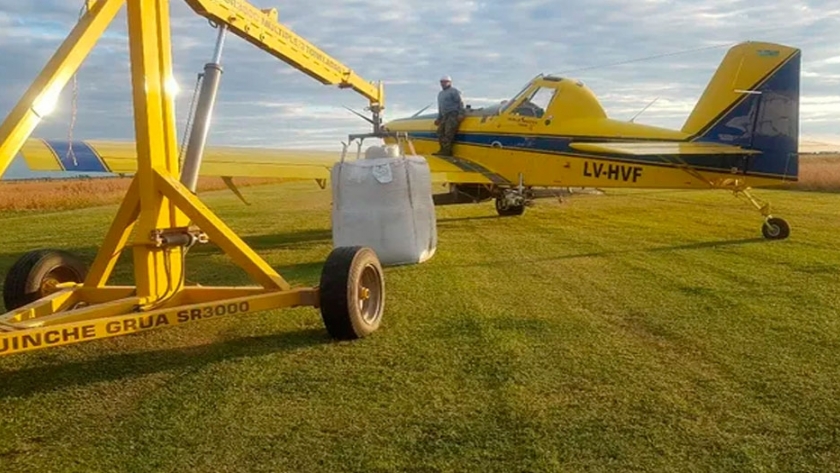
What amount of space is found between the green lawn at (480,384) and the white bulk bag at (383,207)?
0.57 m

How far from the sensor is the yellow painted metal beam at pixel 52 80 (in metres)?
4.13

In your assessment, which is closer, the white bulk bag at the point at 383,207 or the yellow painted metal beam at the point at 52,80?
the yellow painted metal beam at the point at 52,80

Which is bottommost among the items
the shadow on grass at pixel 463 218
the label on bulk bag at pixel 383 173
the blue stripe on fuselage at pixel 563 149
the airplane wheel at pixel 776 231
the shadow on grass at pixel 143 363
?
the shadow on grass at pixel 463 218

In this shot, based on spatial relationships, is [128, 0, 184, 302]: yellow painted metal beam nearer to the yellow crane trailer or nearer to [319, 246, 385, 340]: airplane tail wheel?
the yellow crane trailer

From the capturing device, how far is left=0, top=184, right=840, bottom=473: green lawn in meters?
3.38

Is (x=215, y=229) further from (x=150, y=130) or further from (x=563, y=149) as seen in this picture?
(x=563, y=149)

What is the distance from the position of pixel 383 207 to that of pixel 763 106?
6722 mm

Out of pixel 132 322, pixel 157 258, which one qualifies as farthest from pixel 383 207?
pixel 132 322

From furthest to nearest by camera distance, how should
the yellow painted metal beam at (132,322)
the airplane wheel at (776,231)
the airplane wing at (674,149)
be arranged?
the airplane wing at (674,149) < the airplane wheel at (776,231) < the yellow painted metal beam at (132,322)

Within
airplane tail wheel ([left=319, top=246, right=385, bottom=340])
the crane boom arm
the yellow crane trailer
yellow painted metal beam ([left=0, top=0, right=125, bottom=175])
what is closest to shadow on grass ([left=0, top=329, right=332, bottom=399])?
airplane tail wheel ([left=319, top=246, right=385, bottom=340])

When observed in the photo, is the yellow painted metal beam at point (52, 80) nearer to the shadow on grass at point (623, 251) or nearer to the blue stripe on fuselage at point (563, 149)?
the shadow on grass at point (623, 251)

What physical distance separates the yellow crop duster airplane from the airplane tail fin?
0.02 m

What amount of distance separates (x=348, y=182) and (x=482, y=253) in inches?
94.3

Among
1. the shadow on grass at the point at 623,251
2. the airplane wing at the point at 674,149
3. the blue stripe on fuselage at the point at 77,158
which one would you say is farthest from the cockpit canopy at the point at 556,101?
the blue stripe on fuselage at the point at 77,158
